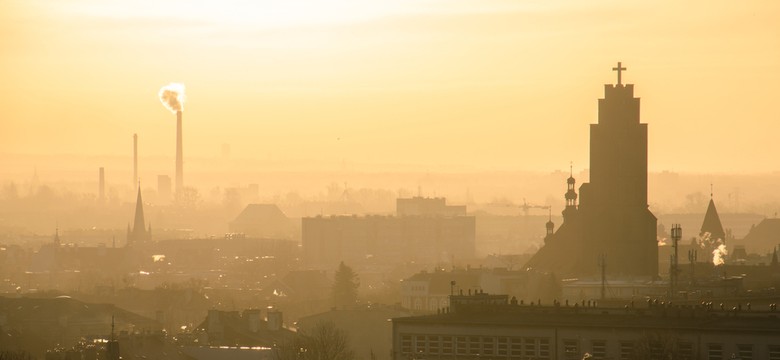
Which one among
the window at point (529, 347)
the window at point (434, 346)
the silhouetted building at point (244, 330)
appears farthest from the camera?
the silhouetted building at point (244, 330)

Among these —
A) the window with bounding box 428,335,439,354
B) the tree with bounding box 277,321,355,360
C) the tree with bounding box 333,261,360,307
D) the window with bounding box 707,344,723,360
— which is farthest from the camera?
the tree with bounding box 333,261,360,307

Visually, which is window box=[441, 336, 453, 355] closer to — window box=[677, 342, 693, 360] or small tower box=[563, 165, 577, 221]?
window box=[677, 342, 693, 360]

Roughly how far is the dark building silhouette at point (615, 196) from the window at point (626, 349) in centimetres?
7958

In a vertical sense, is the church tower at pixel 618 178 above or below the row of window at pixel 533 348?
above

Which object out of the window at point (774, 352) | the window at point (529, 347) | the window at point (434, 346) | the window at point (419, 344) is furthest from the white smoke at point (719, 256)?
the window at point (774, 352)

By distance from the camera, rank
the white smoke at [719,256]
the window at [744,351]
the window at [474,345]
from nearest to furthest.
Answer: the window at [744,351] < the window at [474,345] < the white smoke at [719,256]

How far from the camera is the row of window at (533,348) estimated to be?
7756 cm

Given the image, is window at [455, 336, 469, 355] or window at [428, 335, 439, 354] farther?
window at [428, 335, 439, 354]

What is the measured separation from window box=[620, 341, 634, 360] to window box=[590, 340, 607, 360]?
0.49m

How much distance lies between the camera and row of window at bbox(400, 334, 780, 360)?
254 feet

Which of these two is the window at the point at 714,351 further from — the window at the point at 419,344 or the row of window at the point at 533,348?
the window at the point at 419,344

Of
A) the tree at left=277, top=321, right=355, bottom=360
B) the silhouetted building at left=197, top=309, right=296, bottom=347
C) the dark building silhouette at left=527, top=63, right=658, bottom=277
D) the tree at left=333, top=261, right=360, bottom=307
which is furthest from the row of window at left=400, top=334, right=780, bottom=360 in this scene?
the tree at left=333, top=261, right=360, bottom=307

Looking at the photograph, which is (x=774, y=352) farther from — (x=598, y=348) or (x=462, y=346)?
(x=462, y=346)

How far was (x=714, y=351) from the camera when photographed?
7875 centimetres
